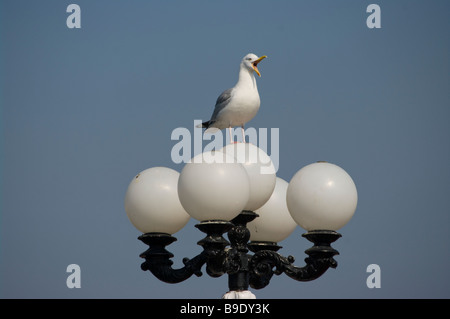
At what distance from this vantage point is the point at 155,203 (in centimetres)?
850

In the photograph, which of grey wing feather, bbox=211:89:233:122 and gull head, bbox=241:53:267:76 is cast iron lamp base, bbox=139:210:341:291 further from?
gull head, bbox=241:53:267:76

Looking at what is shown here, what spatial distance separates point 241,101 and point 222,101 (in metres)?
0.27

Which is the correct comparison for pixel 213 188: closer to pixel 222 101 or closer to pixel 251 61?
pixel 222 101

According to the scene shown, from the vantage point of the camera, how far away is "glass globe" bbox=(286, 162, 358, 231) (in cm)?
819

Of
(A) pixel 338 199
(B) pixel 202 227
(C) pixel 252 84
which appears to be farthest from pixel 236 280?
(C) pixel 252 84

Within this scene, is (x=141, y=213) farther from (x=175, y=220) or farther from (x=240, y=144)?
(x=240, y=144)

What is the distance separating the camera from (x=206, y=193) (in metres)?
7.55

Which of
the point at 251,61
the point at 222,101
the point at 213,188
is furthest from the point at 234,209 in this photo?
the point at 251,61

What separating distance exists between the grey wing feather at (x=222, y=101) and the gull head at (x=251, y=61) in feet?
1.17

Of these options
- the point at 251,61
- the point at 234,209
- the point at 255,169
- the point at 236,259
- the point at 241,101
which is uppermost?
the point at 251,61

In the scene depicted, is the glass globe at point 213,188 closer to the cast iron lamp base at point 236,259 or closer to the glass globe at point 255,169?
the cast iron lamp base at point 236,259

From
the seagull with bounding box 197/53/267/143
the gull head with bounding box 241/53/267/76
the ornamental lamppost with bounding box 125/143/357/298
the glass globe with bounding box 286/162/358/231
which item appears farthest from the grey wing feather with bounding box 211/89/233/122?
the glass globe with bounding box 286/162/358/231

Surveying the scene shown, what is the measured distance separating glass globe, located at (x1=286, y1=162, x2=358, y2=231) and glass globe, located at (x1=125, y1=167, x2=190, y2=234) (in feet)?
3.78

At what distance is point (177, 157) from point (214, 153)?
1.29 metres
